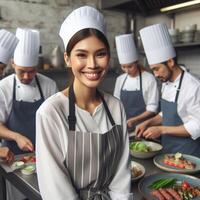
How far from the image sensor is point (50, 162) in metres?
1.06

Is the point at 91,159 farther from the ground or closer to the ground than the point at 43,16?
closer to the ground

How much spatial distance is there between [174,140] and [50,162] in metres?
1.32

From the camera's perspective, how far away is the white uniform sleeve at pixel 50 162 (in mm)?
1060

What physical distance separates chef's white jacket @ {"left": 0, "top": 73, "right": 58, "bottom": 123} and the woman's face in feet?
4.52

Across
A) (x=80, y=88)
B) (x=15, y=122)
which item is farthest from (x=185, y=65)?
(x=80, y=88)

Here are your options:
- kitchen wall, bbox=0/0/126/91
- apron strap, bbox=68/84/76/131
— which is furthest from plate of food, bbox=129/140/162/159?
kitchen wall, bbox=0/0/126/91

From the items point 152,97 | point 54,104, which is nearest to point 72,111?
point 54,104

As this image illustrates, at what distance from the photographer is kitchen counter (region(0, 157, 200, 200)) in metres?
1.39

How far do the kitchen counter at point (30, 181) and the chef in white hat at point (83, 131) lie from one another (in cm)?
23

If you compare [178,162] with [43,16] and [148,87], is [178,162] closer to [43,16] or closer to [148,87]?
[148,87]

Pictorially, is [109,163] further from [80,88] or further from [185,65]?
[185,65]

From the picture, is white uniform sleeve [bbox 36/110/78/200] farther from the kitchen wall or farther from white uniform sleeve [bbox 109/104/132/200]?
the kitchen wall

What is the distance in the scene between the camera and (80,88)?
121cm

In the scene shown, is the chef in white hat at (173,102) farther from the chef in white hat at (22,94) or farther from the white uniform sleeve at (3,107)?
the white uniform sleeve at (3,107)
